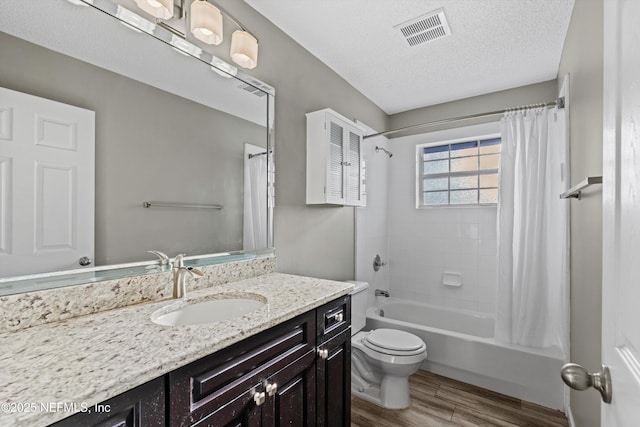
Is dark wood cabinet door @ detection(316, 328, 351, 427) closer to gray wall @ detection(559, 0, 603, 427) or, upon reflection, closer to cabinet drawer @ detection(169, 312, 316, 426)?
cabinet drawer @ detection(169, 312, 316, 426)

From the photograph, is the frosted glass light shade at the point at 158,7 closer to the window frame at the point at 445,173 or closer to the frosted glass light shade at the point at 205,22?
the frosted glass light shade at the point at 205,22

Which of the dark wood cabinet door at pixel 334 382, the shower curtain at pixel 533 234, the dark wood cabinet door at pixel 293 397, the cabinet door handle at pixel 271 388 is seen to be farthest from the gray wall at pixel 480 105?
the cabinet door handle at pixel 271 388

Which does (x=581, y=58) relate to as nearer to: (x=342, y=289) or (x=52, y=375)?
(x=342, y=289)

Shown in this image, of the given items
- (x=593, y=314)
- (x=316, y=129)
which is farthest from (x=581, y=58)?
(x=316, y=129)

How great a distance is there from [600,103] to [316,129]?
1.43m

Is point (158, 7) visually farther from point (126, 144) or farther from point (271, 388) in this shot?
point (271, 388)

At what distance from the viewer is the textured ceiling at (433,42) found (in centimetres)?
175

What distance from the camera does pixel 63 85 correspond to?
992mm

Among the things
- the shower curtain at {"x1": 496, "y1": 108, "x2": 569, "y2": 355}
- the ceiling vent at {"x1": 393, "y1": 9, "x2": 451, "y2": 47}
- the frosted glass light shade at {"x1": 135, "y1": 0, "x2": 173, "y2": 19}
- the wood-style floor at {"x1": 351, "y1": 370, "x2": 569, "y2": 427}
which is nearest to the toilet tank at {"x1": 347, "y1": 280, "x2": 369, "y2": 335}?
the wood-style floor at {"x1": 351, "y1": 370, "x2": 569, "y2": 427}

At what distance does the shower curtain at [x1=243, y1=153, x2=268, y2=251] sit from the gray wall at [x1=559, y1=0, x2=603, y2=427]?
5.10 feet

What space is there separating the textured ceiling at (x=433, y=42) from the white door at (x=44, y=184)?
1.27 meters

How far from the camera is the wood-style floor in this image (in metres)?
1.86

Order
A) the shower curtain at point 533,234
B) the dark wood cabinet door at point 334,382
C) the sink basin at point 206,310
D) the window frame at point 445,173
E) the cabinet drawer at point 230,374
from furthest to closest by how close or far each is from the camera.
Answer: the window frame at point 445,173, the shower curtain at point 533,234, the dark wood cabinet door at point 334,382, the sink basin at point 206,310, the cabinet drawer at point 230,374

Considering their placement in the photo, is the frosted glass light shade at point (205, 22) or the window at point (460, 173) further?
the window at point (460, 173)
